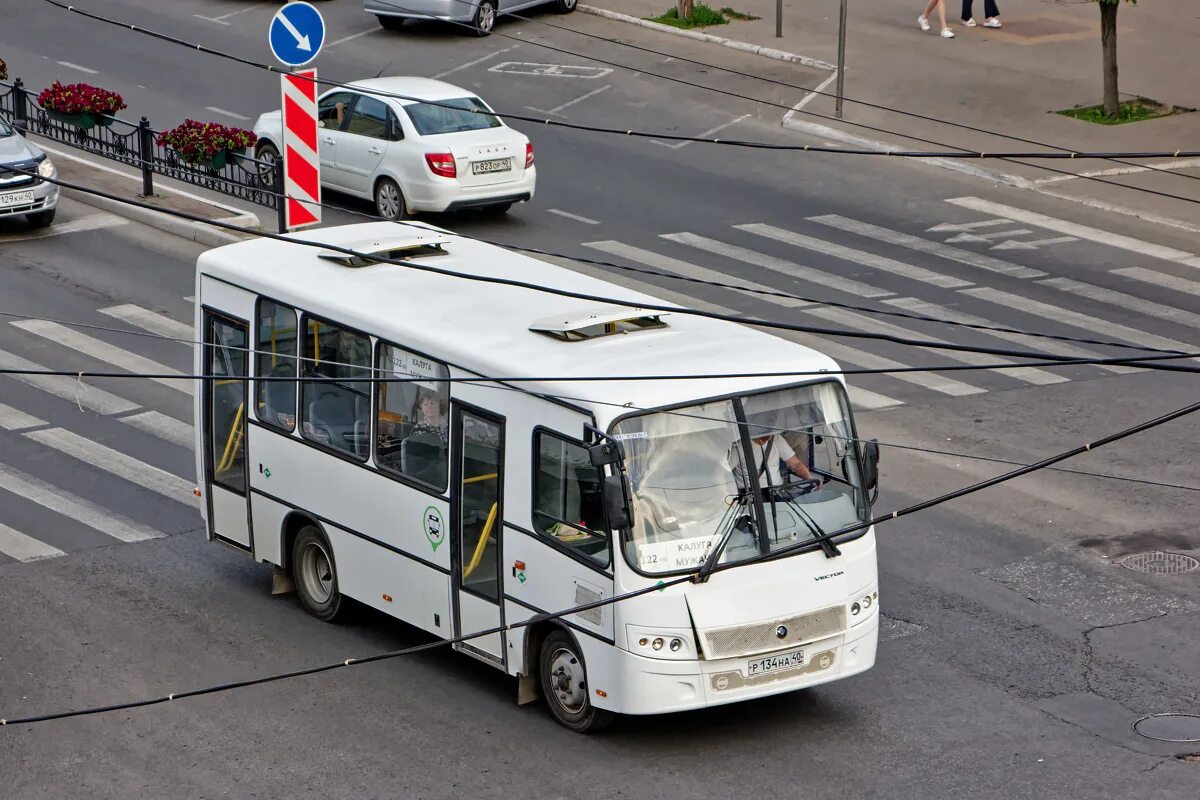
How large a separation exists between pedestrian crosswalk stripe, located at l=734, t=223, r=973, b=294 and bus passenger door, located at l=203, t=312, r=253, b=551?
33.7 ft

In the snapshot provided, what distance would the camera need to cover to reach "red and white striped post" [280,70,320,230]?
61.4ft

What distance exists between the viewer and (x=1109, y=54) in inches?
1105

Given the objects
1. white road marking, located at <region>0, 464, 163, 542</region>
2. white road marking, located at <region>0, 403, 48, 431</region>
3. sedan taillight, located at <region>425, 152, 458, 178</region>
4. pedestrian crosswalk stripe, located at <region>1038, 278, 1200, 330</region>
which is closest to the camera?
white road marking, located at <region>0, 464, 163, 542</region>

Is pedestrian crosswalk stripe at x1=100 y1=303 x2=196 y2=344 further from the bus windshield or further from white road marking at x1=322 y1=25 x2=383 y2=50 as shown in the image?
white road marking at x1=322 y1=25 x2=383 y2=50

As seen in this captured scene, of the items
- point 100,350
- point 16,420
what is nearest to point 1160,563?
point 16,420

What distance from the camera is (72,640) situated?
1323 centimetres

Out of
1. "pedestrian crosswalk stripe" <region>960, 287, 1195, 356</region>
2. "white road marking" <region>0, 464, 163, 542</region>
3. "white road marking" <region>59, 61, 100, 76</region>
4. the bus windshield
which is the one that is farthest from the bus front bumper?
"white road marking" <region>59, 61, 100, 76</region>

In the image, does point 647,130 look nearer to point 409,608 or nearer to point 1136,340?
point 1136,340

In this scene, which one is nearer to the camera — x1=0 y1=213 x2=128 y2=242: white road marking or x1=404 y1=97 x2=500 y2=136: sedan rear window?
x1=0 y1=213 x2=128 y2=242: white road marking

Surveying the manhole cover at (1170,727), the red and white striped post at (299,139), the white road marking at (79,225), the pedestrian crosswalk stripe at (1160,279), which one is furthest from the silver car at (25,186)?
the manhole cover at (1170,727)

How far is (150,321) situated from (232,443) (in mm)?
6460

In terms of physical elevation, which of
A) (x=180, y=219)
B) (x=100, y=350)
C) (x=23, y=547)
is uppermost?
(x=180, y=219)

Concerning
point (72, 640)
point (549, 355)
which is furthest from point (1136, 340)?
point (72, 640)

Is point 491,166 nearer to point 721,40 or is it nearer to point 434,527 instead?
point 721,40
